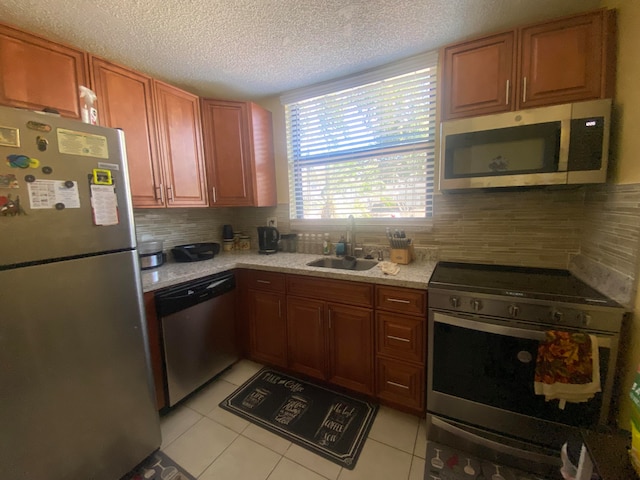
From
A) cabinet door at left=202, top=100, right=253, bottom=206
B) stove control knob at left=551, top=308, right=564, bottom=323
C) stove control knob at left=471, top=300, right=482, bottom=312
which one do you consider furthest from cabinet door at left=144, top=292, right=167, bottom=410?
stove control knob at left=551, top=308, right=564, bottom=323

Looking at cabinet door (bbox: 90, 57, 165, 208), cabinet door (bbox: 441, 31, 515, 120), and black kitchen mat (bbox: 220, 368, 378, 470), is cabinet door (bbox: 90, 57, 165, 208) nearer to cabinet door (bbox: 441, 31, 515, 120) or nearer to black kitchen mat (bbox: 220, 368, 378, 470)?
black kitchen mat (bbox: 220, 368, 378, 470)

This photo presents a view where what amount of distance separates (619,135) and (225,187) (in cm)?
254

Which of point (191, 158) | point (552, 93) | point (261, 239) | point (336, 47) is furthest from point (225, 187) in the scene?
point (552, 93)

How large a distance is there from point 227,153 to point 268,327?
5.09 ft

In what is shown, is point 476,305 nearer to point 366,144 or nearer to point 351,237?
point 351,237

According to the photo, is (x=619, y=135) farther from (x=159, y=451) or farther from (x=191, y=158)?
(x=159, y=451)

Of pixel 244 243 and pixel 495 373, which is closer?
pixel 495 373

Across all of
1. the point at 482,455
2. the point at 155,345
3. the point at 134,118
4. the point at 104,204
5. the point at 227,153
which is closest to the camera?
the point at 104,204

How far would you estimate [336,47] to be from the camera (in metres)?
1.70

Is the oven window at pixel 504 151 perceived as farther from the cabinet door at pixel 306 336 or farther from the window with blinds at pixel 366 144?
the cabinet door at pixel 306 336

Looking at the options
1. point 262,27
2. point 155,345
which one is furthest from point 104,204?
point 262,27

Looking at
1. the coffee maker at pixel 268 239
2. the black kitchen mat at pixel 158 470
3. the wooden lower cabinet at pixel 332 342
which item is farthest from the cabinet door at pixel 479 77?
the black kitchen mat at pixel 158 470

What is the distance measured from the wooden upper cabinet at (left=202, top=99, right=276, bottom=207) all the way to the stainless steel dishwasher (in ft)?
2.48

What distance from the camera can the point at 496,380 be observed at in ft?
4.28
